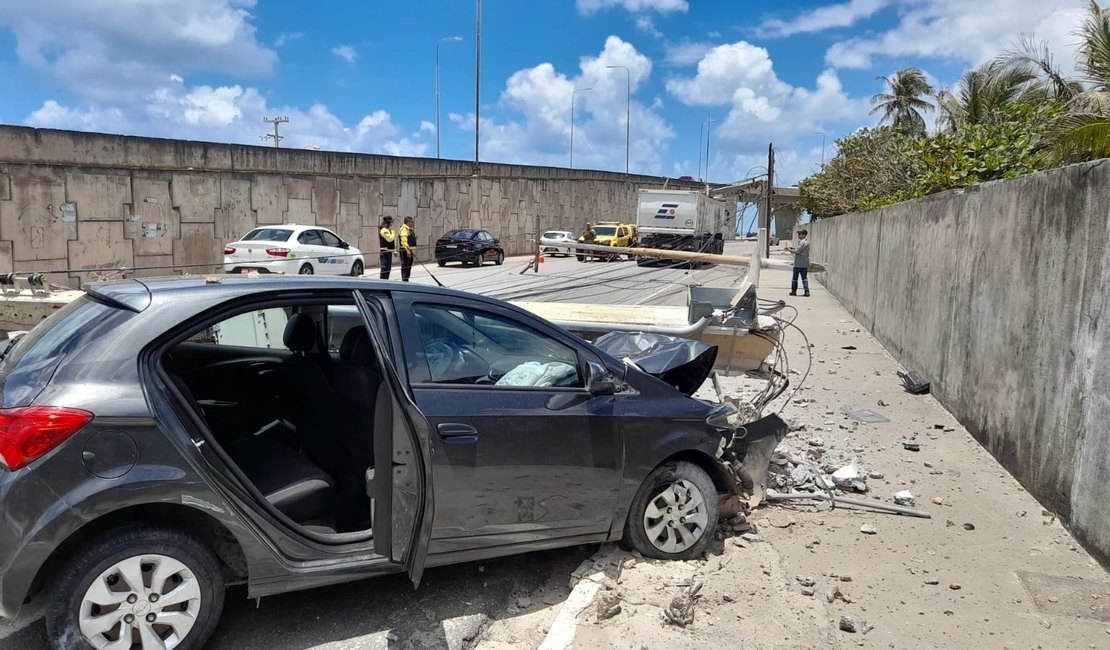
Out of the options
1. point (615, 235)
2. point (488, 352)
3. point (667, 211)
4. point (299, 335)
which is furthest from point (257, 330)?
point (615, 235)

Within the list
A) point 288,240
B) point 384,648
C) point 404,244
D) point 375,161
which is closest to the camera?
point 384,648

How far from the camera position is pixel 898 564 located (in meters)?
4.20

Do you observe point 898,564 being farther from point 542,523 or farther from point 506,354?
point 506,354

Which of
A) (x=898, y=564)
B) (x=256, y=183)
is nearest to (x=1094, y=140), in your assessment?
(x=898, y=564)

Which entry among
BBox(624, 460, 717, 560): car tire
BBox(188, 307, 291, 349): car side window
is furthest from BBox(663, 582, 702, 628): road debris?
BBox(188, 307, 291, 349): car side window

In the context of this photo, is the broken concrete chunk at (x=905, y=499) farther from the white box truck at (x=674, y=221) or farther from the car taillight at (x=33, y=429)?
the white box truck at (x=674, y=221)

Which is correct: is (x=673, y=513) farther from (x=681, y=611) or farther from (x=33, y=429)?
(x=33, y=429)

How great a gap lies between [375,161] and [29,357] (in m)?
28.0

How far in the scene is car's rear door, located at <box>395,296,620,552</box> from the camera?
3.25 metres

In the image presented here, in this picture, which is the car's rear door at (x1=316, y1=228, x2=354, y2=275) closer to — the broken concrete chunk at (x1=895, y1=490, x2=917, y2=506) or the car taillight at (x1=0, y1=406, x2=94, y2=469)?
the broken concrete chunk at (x1=895, y1=490, x2=917, y2=506)

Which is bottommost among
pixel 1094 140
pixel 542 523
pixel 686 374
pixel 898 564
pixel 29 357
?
pixel 898 564

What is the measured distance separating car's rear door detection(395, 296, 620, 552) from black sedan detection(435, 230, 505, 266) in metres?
23.8

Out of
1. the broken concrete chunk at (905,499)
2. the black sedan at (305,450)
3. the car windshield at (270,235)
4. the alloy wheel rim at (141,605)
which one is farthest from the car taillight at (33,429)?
the car windshield at (270,235)

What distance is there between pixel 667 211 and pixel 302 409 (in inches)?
1134
